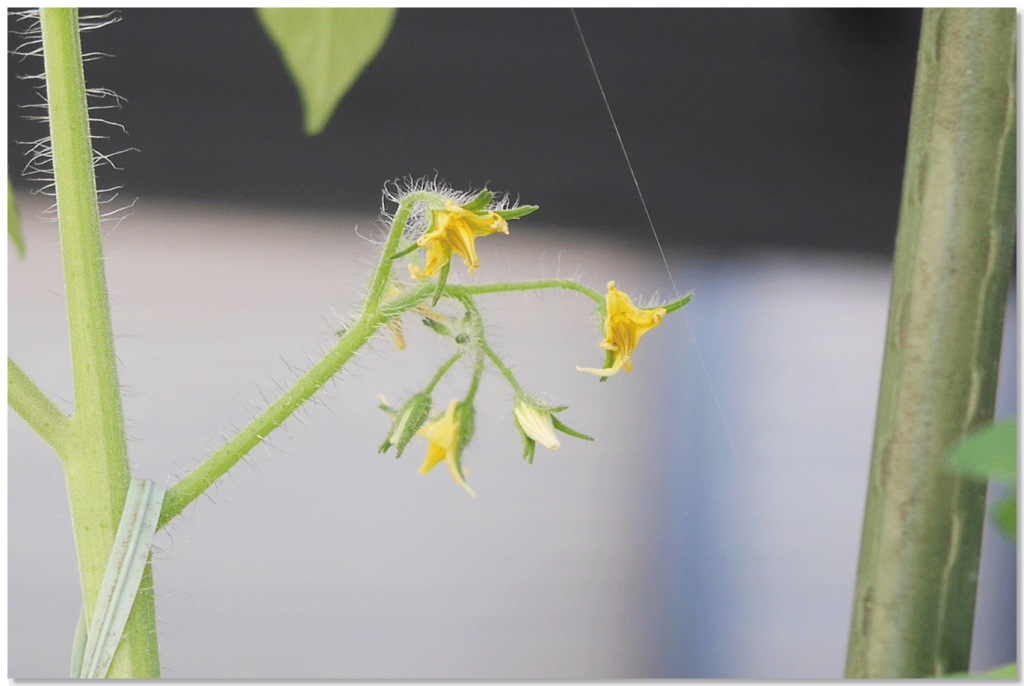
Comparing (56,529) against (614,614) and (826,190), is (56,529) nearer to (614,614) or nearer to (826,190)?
(614,614)

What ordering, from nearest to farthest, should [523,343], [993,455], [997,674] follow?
1. [993,455]
2. [997,674]
3. [523,343]

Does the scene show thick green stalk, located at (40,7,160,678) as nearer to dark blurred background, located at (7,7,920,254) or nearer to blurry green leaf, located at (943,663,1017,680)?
dark blurred background, located at (7,7,920,254)

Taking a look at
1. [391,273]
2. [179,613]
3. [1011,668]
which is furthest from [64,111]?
[1011,668]

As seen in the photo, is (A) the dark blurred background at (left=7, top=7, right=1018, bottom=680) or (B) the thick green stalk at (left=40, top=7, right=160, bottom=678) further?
(A) the dark blurred background at (left=7, top=7, right=1018, bottom=680)

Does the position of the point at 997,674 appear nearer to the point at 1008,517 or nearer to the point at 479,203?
the point at 1008,517

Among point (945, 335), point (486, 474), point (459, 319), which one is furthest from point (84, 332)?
point (945, 335)

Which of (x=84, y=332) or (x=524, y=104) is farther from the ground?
(x=524, y=104)

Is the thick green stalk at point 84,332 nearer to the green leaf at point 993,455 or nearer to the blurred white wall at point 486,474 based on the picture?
the blurred white wall at point 486,474

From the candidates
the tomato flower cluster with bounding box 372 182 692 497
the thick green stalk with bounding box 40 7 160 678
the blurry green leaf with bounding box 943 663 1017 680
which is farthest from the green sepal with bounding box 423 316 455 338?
the blurry green leaf with bounding box 943 663 1017 680
